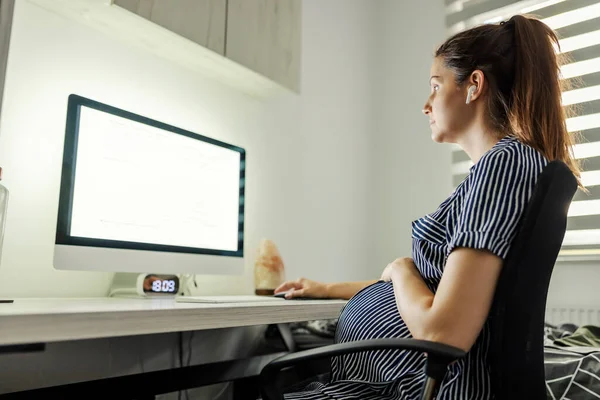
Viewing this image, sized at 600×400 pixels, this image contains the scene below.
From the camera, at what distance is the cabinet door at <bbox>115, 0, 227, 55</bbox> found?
140cm

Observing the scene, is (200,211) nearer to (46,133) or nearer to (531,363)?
(46,133)

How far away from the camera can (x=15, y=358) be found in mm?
1329

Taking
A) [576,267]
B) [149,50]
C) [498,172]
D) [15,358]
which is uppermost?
[149,50]

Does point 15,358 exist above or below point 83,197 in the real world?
below

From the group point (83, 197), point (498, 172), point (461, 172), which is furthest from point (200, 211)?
point (461, 172)

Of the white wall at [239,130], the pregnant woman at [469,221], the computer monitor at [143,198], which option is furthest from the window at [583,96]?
the computer monitor at [143,198]

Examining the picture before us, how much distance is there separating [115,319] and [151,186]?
0.63 meters

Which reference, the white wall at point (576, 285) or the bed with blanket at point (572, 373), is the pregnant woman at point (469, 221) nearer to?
the bed with blanket at point (572, 373)

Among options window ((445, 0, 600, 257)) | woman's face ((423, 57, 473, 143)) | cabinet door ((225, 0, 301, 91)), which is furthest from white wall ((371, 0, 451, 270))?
woman's face ((423, 57, 473, 143))

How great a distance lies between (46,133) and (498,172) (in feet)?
3.91

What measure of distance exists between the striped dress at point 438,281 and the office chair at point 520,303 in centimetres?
2

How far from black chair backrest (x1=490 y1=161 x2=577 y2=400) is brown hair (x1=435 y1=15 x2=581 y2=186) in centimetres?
17

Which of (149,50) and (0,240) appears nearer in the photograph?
(0,240)

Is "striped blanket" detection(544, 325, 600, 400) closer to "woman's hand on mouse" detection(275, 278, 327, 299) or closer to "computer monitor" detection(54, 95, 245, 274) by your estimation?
"woman's hand on mouse" detection(275, 278, 327, 299)
